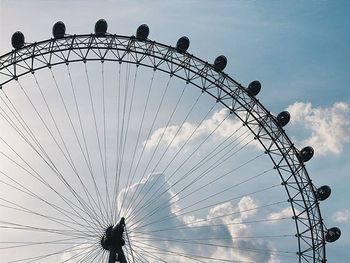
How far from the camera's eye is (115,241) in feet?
121

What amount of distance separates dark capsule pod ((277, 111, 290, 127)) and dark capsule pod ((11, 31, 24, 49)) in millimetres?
18909

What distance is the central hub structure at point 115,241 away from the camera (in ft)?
121

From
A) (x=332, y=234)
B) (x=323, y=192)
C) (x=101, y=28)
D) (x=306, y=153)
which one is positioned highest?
(x=101, y=28)

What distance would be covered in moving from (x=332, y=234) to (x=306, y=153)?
6.12 meters

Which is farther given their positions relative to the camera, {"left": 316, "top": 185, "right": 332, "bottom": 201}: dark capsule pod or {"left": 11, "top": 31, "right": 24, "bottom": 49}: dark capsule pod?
{"left": 316, "top": 185, "right": 332, "bottom": 201}: dark capsule pod

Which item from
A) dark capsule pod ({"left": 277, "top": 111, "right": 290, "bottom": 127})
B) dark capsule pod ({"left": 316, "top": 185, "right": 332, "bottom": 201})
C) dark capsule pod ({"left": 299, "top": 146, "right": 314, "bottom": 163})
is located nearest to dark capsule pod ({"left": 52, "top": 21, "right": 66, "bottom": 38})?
dark capsule pod ({"left": 277, "top": 111, "right": 290, "bottom": 127})

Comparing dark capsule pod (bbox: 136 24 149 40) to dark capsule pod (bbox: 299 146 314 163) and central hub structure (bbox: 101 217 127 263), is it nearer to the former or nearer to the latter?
central hub structure (bbox: 101 217 127 263)

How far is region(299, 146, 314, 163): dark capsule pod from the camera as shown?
42.5 metres

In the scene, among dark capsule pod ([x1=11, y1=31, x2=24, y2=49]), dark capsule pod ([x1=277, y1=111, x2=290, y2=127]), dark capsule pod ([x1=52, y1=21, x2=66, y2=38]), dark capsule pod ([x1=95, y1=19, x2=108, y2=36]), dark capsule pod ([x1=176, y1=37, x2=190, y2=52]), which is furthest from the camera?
dark capsule pod ([x1=277, y1=111, x2=290, y2=127])

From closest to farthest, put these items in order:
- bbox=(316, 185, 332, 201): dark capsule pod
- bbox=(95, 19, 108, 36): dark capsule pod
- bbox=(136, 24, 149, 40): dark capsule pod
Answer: bbox=(95, 19, 108, 36): dark capsule pod
bbox=(136, 24, 149, 40): dark capsule pod
bbox=(316, 185, 332, 201): dark capsule pod

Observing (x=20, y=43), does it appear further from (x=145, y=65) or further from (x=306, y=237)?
(x=306, y=237)

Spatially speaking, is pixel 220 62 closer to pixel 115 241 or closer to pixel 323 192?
pixel 323 192

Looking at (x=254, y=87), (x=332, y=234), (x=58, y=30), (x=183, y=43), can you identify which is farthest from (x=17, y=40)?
(x=332, y=234)

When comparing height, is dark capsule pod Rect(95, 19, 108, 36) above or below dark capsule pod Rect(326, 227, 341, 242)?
above
